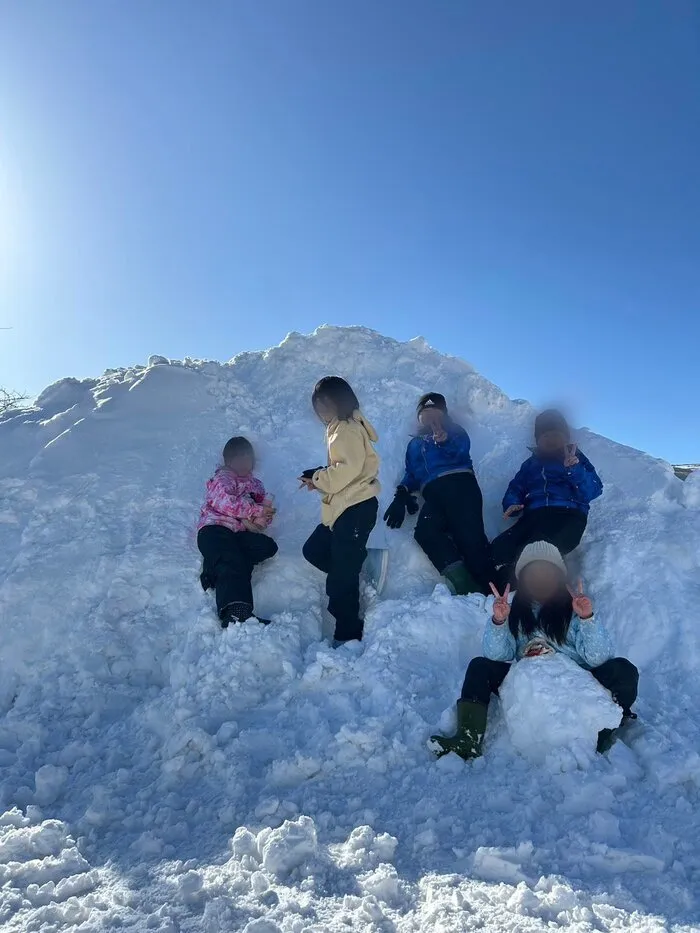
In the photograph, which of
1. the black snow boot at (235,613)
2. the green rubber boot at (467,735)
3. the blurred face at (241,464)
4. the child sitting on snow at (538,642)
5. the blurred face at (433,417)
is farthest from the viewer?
the blurred face at (433,417)

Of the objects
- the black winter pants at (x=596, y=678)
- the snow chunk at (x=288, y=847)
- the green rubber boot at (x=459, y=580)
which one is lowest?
the snow chunk at (x=288, y=847)

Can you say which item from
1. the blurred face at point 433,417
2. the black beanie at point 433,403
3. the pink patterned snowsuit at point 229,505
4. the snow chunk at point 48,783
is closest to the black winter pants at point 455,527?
the blurred face at point 433,417

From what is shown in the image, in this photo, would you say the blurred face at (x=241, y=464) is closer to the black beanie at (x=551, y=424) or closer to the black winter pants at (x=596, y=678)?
the black beanie at (x=551, y=424)

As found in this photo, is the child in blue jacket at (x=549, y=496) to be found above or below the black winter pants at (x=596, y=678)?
above

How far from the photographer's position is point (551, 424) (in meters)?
5.48

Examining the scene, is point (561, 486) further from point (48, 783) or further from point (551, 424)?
point (48, 783)

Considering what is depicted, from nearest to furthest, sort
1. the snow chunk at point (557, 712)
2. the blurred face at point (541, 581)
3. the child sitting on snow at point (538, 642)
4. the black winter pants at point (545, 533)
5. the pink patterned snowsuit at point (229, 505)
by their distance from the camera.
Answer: the snow chunk at point (557, 712)
the child sitting on snow at point (538, 642)
the blurred face at point (541, 581)
the black winter pants at point (545, 533)
the pink patterned snowsuit at point (229, 505)

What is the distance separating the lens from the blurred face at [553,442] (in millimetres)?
5344

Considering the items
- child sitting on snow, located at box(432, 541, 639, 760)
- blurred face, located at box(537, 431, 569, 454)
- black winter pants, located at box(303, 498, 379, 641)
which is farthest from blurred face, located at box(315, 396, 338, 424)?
blurred face, located at box(537, 431, 569, 454)

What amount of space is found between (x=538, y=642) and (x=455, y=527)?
5.56 feet

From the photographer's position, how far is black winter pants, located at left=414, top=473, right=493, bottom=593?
499 cm

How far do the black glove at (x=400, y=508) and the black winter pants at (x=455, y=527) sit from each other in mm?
170

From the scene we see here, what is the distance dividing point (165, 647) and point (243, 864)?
2.22 meters

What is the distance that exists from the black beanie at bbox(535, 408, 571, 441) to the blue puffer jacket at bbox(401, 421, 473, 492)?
64 centimetres
